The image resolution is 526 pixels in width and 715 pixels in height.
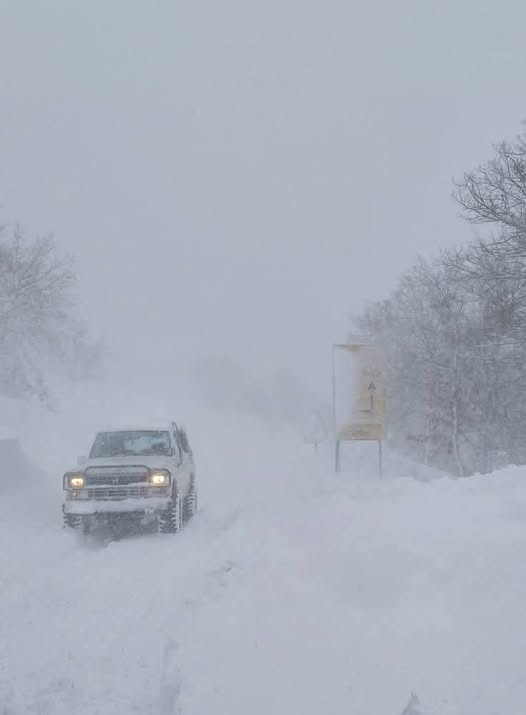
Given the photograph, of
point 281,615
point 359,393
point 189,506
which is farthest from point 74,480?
point 359,393

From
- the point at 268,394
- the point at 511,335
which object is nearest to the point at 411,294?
the point at 511,335

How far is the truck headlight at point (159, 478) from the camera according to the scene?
12586 millimetres

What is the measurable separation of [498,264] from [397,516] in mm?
12503

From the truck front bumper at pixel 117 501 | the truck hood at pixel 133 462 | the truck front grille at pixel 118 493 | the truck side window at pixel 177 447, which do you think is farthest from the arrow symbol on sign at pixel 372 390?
the truck front grille at pixel 118 493

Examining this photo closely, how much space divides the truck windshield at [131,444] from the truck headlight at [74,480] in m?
1.51

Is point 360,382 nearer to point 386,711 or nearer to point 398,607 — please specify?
point 398,607

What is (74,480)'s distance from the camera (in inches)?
494

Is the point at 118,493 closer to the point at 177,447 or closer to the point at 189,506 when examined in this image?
the point at 177,447

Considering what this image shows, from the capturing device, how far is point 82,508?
40.3ft

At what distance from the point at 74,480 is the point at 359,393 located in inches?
470

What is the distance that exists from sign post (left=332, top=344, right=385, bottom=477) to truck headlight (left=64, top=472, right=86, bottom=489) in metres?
11.0

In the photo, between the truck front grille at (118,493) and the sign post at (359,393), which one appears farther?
the sign post at (359,393)

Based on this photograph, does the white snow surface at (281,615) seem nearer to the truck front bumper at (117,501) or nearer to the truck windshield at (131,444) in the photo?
the truck front bumper at (117,501)

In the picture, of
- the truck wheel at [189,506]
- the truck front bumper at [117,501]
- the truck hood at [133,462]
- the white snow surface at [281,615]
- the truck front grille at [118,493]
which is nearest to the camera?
the white snow surface at [281,615]
